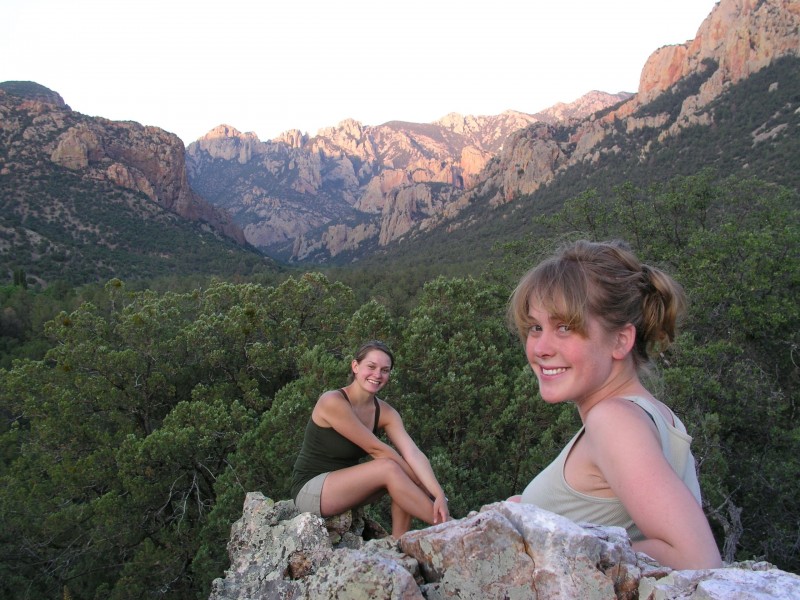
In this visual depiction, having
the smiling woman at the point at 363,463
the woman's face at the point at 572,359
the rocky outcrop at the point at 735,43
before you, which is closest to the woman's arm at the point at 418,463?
the smiling woman at the point at 363,463

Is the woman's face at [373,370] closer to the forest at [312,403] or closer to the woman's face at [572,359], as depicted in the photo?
the woman's face at [572,359]

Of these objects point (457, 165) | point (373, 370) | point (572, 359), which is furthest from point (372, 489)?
point (457, 165)

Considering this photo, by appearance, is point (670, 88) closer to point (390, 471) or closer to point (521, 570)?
point (390, 471)

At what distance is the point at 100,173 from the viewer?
63.5m

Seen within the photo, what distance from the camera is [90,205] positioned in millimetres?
56875

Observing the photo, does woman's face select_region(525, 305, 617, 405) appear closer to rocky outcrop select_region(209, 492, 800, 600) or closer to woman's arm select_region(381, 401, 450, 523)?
rocky outcrop select_region(209, 492, 800, 600)

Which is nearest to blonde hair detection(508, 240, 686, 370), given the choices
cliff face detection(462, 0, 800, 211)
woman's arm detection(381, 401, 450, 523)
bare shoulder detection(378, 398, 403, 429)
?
woman's arm detection(381, 401, 450, 523)

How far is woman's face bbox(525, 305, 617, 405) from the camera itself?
5.00 feet

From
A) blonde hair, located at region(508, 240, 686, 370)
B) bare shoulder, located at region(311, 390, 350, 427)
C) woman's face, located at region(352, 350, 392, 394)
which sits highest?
blonde hair, located at region(508, 240, 686, 370)

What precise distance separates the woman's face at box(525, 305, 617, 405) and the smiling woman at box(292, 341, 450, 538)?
1.71 metres

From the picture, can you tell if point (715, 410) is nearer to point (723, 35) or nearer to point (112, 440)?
point (112, 440)

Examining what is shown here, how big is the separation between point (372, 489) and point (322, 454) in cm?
51

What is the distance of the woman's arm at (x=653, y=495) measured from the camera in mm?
1188

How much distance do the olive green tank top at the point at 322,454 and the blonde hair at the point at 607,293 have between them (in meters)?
2.13
